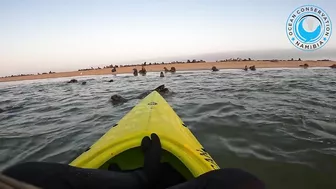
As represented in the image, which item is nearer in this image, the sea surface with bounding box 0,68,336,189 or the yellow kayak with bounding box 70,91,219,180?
the yellow kayak with bounding box 70,91,219,180

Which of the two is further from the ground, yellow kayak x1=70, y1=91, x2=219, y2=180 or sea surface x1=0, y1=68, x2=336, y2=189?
yellow kayak x1=70, y1=91, x2=219, y2=180

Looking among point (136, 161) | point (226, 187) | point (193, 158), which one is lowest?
point (136, 161)

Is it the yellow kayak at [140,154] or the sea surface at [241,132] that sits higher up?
the yellow kayak at [140,154]

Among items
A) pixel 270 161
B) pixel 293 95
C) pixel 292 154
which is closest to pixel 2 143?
pixel 270 161

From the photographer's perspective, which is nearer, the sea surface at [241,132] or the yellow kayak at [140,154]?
the yellow kayak at [140,154]

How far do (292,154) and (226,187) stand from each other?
11.2 ft

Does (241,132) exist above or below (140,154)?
below

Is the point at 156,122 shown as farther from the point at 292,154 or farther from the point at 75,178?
the point at 292,154

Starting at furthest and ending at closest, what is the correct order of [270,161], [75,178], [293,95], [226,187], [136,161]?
[293,95] < [270,161] < [136,161] < [75,178] < [226,187]

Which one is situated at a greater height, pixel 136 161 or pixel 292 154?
pixel 136 161

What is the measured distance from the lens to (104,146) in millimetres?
2982

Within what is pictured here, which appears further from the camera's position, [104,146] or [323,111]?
[323,111]

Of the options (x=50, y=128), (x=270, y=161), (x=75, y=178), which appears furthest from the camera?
(x=50, y=128)

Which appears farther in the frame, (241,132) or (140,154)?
(241,132)
